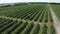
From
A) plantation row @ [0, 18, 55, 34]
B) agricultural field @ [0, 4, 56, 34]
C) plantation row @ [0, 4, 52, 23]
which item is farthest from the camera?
plantation row @ [0, 4, 52, 23]

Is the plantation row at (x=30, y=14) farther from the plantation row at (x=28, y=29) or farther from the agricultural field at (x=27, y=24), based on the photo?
the plantation row at (x=28, y=29)

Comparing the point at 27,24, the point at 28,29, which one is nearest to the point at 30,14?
the point at 27,24

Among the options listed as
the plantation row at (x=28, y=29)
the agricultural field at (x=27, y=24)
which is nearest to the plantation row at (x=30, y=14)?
the agricultural field at (x=27, y=24)

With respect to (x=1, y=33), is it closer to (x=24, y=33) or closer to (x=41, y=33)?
(x=24, y=33)

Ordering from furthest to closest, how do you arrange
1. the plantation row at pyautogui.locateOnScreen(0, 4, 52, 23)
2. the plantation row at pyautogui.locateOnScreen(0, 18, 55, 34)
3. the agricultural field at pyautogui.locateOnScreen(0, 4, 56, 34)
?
the plantation row at pyautogui.locateOnScreen(0, 4, 52, 23)
the agricultural field at pyautogui.locateOnScreen(0, 4, 56, 34)
the plantation row at pyautogui.locateOnScreen(0, 18, 55, 34)

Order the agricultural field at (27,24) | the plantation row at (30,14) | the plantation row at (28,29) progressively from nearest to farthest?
1. the plantation row at (28,29)
2. the agricultural field at (27,24)
3. the plantation row at (30,14)

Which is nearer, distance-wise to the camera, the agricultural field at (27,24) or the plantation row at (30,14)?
the agricultural field at (27,24)

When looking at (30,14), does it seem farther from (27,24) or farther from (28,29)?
(28,29)

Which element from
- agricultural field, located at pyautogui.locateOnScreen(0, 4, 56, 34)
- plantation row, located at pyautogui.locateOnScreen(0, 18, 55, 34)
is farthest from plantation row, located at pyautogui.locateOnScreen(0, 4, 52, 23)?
plantation row, located at pyautogui.locateOnScreen(0, 18, 55, 34)

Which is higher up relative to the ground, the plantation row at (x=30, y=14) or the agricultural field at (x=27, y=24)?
the agricultural field at (x=27, y=24)

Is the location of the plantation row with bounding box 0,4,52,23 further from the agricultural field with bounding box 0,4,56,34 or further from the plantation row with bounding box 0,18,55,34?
the plantation row with bounding box 0,18,55,34

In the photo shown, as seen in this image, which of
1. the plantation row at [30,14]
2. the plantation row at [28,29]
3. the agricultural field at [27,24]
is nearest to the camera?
the plantation row at [28,29]

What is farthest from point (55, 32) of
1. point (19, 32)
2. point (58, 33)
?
point (19, 32)
